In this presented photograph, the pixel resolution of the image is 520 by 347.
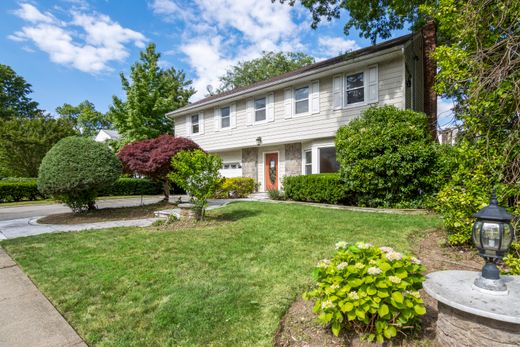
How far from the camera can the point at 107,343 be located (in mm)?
2314

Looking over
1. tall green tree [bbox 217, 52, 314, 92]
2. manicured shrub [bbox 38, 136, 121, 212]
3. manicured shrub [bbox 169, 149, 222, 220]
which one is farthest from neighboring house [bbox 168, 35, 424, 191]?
tall green tree [bbox 217, 52, 314, 92]

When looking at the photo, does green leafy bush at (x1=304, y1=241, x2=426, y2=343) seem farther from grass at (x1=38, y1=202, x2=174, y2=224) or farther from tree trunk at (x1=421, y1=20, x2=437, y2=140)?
tree trunk at (x1=421, y1=20, x2=437, y2=140)

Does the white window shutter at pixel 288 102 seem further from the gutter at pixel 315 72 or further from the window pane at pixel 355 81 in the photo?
the window pane at pixel 355 81

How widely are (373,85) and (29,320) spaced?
10.9m

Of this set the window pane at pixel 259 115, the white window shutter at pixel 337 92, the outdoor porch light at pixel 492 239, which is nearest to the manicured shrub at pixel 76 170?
the window pane at pixel 259 115

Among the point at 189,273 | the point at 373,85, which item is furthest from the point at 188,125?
the point at 189,273

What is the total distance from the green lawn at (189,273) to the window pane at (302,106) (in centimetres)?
682

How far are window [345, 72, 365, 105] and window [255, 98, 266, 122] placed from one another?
172 inches

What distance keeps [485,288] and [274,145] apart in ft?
39.6

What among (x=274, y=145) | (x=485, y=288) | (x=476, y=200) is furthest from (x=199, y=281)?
(x=274, y=145)

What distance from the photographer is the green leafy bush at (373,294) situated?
1.91 meters

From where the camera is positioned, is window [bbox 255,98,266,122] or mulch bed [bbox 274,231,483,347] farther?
window [bbox 255,98,266,122]

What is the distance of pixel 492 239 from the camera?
70.2 inches

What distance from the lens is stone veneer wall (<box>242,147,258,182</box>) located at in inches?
577
